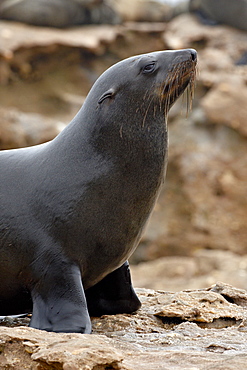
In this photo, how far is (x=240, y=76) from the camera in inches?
531

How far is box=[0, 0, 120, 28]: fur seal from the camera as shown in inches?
591

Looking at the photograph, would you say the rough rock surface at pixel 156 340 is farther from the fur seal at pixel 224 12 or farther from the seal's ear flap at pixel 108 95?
the fur seal at pixel 224 12

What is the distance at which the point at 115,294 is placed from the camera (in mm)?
3926

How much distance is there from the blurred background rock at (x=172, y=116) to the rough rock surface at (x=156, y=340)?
6.42 m

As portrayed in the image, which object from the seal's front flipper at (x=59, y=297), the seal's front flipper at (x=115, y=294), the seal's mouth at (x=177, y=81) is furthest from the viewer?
the seal's front flipper at (x=115, y=294)

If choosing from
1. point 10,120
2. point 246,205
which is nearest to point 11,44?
point 10,120

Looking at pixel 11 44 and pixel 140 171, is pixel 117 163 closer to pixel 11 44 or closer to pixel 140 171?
pixel 140 171

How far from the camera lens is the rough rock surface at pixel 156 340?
240 centimetres

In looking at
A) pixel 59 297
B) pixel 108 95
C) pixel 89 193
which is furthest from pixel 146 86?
pixel 59 297

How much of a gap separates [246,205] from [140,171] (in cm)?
962

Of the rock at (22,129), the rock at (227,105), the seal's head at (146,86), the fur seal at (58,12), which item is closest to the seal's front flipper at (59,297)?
the seal's head at (146,86)

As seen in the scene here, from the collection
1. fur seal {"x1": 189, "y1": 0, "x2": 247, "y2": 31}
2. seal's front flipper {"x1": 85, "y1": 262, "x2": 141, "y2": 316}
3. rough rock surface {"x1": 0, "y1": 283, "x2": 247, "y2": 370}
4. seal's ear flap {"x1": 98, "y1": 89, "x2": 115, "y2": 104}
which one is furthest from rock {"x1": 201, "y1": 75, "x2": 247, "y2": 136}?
seal's ear flap {"x1": 98, "y1": 89, "x2": 115, "y2": 104}

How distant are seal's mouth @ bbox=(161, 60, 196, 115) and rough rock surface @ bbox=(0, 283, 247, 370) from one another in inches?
52.5

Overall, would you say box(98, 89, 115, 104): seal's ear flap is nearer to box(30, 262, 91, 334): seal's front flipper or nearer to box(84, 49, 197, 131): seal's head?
box(84, 49, 197, 131): seal's head
